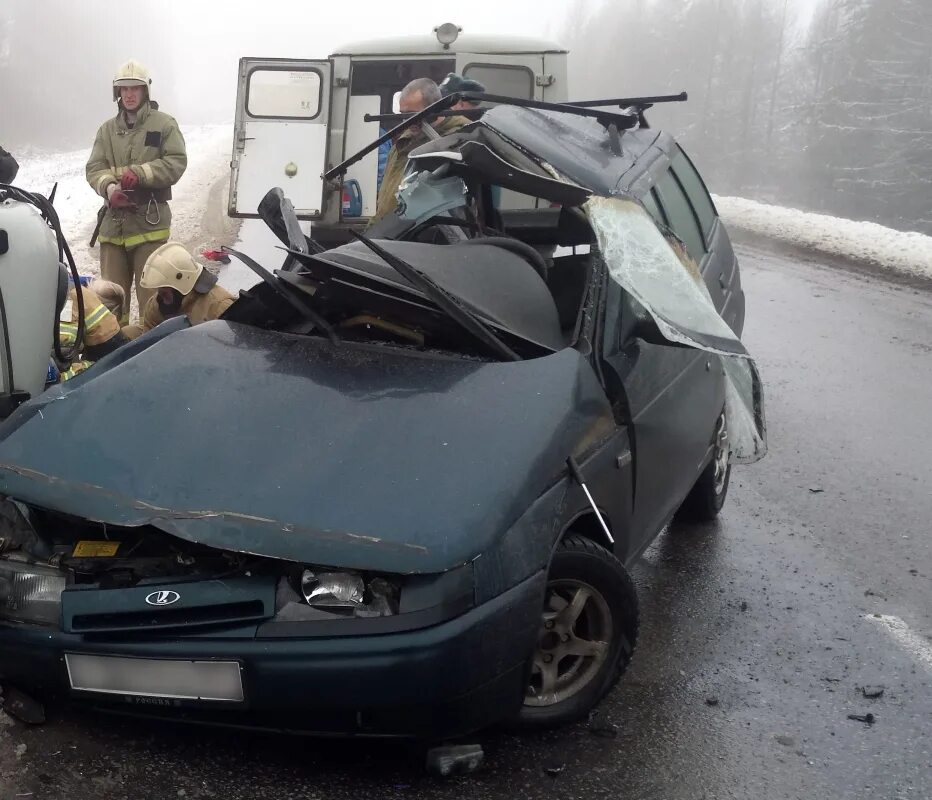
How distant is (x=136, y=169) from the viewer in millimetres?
6961

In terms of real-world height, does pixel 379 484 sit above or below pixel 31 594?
above

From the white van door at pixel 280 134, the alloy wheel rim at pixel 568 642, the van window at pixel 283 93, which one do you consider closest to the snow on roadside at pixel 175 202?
the white van door at pixel 280 134

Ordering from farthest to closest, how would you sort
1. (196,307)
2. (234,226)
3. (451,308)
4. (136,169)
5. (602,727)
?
(234,226), (136,169), (196,307), (451,308), (602,727)

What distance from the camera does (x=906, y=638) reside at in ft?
13.5

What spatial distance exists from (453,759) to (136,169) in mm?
5105

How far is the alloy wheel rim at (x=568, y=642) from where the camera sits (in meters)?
3.16

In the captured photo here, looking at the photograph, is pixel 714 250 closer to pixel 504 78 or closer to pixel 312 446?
pixel 312 446

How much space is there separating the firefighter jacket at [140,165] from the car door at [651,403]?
4.03m

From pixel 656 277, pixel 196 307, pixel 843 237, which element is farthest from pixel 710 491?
pixel 843 237

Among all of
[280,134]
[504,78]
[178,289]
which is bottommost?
[178,289]

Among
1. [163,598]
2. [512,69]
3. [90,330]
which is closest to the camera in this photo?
[163,598]

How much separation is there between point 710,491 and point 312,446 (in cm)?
264

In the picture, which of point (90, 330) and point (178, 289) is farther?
point (178, 289)

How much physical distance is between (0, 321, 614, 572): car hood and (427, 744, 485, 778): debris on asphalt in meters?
0.59
